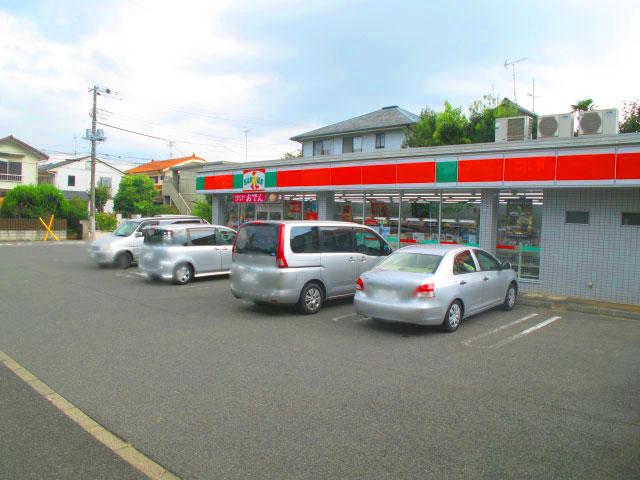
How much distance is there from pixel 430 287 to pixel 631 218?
6150 mm

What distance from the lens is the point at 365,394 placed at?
5.51m

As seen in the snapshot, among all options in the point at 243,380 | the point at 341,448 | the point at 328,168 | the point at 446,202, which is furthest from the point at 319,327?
the point at 328,168

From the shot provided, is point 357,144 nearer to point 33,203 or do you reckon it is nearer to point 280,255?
point 33,203

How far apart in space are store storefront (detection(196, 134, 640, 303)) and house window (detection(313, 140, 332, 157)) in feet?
81.0

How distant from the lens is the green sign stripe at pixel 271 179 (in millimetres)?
18450

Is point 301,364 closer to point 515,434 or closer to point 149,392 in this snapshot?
point 149,392

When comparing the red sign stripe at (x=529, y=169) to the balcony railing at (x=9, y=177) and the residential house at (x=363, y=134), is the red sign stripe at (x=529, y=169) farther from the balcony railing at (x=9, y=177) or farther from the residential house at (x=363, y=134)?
the balcony railing at (x=9, y=177)

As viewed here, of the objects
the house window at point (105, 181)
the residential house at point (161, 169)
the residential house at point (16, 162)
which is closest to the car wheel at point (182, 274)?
the residential house at point (16, 162)

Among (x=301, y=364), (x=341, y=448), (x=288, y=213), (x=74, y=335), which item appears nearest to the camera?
(x=341, y=448)

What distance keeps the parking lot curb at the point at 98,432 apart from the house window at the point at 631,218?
36.3 feet

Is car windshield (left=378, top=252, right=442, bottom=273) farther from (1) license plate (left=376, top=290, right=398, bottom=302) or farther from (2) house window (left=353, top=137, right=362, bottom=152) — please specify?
(2) house window (left=353, top=137, right=362, bottom=152)

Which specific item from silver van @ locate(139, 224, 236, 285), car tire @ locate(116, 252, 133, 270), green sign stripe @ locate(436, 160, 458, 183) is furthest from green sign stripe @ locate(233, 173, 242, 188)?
green sign stripe @ locate(436, 160, 458, 183)

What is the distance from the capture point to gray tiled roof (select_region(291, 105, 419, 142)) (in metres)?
38.4

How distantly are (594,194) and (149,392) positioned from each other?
34.7ft
